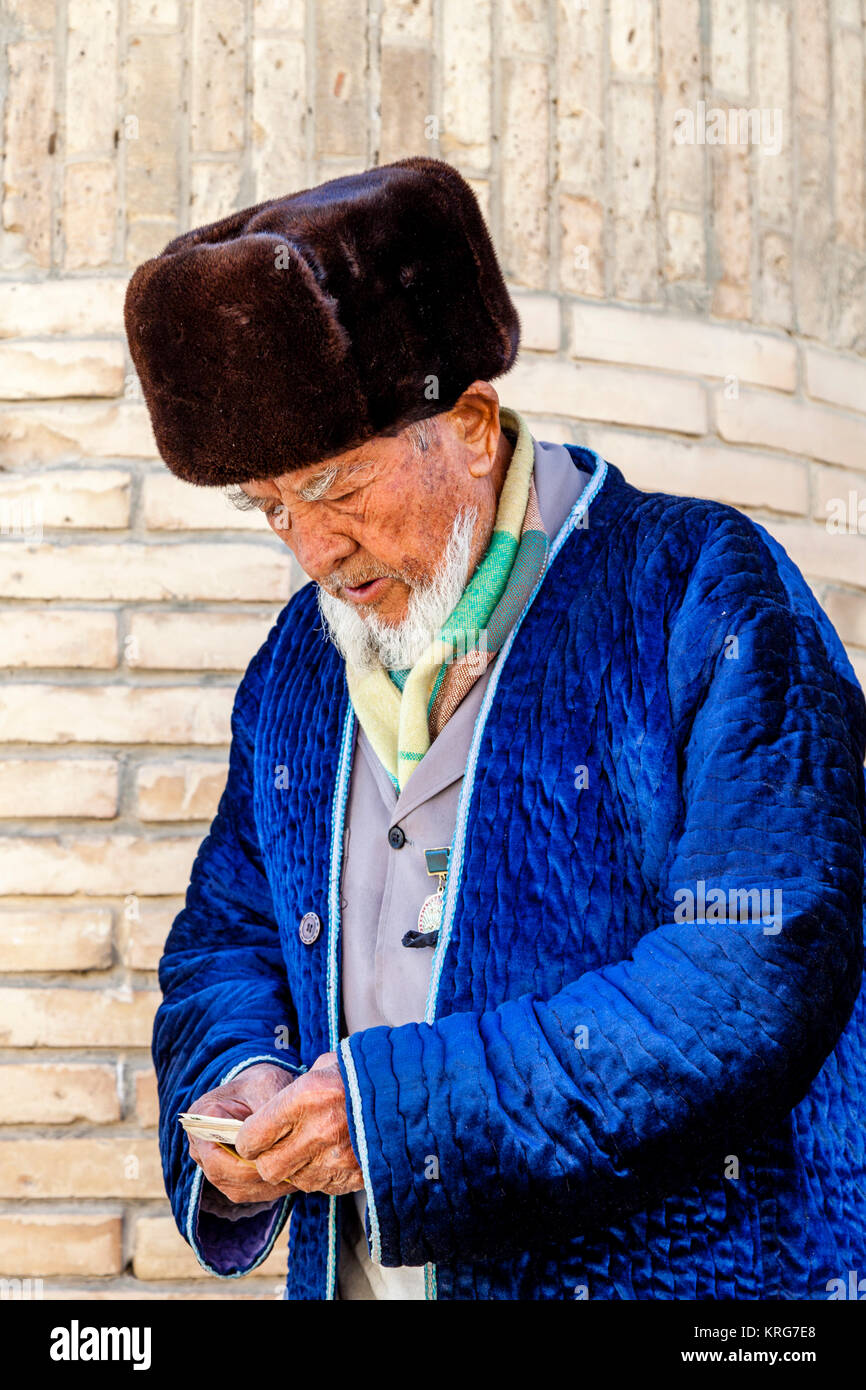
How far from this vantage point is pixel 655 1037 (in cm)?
162

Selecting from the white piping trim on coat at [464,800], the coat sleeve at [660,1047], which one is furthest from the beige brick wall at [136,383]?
the coat sleeve at [660,1047]

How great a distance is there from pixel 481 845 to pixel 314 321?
705 mm

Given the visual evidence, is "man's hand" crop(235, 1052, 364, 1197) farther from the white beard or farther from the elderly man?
the white beard

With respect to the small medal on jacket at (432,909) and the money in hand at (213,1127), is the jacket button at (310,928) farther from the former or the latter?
the money in hand at (213,1127)

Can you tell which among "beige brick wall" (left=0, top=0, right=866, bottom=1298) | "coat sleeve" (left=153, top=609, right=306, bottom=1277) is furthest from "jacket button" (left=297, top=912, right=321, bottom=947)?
"beige brick wall" (left=0, top=0, right=866, bottom=1298)

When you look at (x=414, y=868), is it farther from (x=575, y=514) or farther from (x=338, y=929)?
(x=575, y=514)

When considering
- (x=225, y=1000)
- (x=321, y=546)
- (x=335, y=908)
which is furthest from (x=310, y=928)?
(x=321, y=546)

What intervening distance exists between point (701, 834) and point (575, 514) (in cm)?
58

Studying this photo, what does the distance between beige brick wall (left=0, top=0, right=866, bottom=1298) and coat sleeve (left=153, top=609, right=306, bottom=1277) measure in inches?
21.7

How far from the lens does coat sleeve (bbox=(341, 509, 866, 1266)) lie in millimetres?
1614

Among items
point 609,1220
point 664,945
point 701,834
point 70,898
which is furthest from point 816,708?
point 70,898

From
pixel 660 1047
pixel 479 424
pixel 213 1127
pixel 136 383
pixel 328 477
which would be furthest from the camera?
pixel 136 383

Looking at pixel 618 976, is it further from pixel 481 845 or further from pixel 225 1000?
pixel 225 1000

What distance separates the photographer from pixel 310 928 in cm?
207
